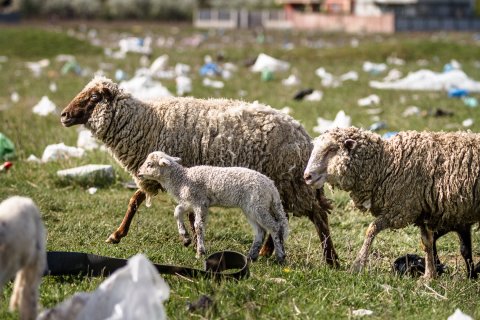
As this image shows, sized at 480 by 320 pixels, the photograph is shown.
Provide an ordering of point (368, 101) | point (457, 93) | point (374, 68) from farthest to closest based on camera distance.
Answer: point (374, 68) → point (457, 93) → point (368, 101)

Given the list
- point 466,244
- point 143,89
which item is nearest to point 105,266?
point 466,244

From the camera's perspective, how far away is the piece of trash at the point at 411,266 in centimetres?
732

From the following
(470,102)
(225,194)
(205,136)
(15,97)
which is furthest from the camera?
(15,97)

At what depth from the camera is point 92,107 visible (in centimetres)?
837

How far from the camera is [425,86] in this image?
64.4 feet

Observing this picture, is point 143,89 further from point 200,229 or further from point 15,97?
point 200,229

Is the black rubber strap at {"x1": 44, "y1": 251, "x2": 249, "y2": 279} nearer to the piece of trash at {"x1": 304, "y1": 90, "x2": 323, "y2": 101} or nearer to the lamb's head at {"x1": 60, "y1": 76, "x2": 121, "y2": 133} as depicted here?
the lamb's head at {"x1": 60, "y1": 76, "x2": 121, "y2": 133}

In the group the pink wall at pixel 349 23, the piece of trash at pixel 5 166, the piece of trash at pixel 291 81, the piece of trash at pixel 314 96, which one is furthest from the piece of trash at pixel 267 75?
the pink wall at pixel 349 23

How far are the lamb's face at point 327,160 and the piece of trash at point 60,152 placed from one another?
16.5 feet

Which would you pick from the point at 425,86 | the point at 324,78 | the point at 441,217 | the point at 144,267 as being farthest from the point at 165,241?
the point at 324,78

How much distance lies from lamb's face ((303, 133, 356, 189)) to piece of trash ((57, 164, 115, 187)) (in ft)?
13.1

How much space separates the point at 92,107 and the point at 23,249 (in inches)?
153

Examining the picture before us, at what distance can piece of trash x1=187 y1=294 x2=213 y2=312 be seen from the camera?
5.53 m

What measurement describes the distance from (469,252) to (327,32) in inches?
1521
